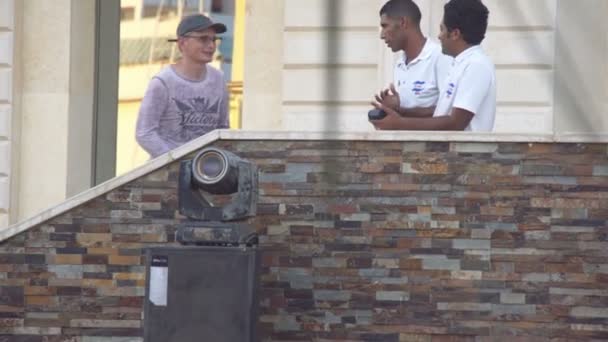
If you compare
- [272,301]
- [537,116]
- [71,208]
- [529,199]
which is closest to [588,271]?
[529,199]

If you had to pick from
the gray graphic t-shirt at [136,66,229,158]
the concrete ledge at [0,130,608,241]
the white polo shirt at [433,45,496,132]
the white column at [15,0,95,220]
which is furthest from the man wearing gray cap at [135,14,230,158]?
the white column at [15,0,95,220]

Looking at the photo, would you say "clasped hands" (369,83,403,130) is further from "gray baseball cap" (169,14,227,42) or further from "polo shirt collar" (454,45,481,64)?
"gray baseball cap" (169,14,227,42)

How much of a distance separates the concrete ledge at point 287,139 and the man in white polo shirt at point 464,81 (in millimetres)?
82

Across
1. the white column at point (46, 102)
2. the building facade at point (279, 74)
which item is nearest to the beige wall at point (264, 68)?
the building facade at point (279, 74)

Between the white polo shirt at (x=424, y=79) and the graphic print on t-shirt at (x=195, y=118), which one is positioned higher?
the white polo shirt at (x=424, y=79)

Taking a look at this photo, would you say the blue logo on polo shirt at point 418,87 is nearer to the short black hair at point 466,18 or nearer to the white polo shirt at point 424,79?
the white polo shirt at point 424,79

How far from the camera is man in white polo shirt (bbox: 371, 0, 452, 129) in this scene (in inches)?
395

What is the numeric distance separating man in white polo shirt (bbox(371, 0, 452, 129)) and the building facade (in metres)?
3.43

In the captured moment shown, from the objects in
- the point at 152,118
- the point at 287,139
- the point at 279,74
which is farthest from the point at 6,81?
the point at 287,139

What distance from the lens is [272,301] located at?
9992 mm

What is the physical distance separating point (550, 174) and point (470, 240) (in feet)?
1.79

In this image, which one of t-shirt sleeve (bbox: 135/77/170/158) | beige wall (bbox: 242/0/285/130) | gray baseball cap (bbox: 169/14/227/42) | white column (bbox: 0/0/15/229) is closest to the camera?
t-shirt sleeve (bbox: 135/77/170/158)

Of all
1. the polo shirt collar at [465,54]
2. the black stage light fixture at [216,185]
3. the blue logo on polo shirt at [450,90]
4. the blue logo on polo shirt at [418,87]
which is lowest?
the black stage light fixture at [216,185]

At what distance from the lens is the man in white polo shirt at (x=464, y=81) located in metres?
9.66
